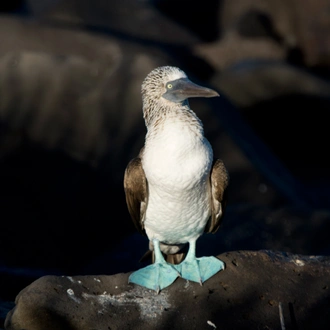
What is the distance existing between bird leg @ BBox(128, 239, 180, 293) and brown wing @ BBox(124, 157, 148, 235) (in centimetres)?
51

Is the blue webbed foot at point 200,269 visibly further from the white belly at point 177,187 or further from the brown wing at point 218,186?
the brown wing at point 218,186

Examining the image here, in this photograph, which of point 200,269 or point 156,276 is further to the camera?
point 200,269

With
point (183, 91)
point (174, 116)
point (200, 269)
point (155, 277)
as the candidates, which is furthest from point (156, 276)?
point (183, 91)

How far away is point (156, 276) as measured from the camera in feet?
18.9

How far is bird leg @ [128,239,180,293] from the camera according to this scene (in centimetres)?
571

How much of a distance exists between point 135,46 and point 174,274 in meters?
6.04

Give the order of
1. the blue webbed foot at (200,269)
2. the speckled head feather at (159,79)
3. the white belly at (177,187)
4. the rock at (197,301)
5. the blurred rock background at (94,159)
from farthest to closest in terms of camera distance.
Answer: the blurred rock background at (94,159)
the speckled head feather at (159,79)
the blue webbed foot at (200,269)
the white belly at (177,187)
the rock at (197,301)

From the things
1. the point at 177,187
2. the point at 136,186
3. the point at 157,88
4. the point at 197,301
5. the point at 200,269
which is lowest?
the point at 197,301

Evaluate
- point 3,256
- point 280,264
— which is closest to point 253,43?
point 3,256

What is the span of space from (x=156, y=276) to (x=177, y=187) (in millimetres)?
687

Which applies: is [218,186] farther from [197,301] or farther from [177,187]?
[197,301]

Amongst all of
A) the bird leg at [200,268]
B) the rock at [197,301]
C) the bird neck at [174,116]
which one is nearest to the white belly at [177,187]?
the bird neck at [174,116]

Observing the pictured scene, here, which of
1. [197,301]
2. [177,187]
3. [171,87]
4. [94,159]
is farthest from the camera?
[94,159]

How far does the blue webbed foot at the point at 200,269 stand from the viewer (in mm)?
5805
